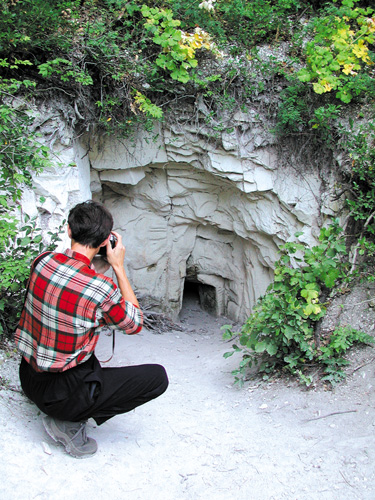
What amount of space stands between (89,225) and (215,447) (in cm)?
151

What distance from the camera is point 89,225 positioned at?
6.64 feet

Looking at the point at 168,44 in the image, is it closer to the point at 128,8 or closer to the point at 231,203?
the point at 128,8

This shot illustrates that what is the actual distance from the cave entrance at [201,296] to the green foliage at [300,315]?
386cm

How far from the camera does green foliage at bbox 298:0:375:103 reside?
386 centimetres

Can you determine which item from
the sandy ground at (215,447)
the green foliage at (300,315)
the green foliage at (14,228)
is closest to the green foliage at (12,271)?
the green foliage at (14,228)

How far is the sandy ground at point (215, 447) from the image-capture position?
198 cm

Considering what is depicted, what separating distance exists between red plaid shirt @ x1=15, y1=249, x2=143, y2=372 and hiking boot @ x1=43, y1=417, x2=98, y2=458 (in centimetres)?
33

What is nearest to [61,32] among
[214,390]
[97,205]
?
[97,205]

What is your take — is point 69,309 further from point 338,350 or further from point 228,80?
point 228,80

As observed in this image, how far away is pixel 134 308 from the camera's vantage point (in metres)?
2.03

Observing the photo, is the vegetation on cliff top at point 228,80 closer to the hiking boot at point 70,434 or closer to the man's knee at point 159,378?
the hiking boot at point 70,434

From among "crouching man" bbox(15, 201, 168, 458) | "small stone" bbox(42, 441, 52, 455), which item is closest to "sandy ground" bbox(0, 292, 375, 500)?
"small stone" bbox(42, 441, 52, 455)

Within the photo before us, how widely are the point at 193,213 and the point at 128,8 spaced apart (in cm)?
282

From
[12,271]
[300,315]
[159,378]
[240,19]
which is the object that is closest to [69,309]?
[159,378]
